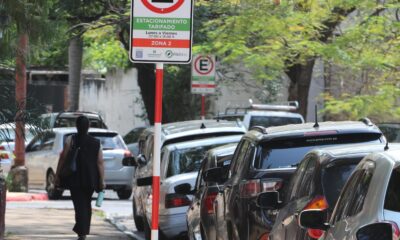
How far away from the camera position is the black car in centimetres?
877

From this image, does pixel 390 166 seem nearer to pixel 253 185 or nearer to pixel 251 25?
pixel 253 185

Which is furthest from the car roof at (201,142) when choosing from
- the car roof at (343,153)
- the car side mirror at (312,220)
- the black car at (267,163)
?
the car side mirror at (312,220)

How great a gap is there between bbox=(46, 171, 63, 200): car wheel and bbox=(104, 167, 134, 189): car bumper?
117cm

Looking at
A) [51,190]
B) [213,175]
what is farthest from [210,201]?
[51,190]

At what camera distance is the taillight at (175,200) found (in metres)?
12.2

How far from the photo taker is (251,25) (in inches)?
677

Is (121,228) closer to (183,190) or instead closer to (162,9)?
(183,190)

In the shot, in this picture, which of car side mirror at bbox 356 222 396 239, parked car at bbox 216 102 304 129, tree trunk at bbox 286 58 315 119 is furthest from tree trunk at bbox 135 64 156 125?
car side mirror at bbox 356 222 396 239

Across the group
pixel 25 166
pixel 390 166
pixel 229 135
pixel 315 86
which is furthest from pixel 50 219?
pixel 315 86

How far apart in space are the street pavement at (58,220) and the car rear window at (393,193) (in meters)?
8.92

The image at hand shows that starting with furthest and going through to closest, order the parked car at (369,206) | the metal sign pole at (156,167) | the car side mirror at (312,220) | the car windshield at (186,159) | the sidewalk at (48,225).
A: the sidewalk at (48,225) → the car windshield at (186,159) → the metal sign pole at (156,167) → the car side mirror at (312,220) → the parked car at (369,206)

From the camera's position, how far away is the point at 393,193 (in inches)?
203

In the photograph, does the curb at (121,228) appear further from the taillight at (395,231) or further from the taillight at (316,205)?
the taillight at (395,231)

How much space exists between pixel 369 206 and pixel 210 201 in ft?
18.9
